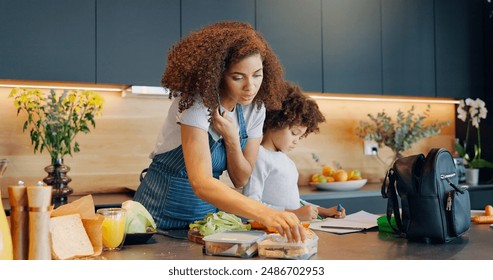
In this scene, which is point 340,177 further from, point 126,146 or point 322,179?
point 126,146

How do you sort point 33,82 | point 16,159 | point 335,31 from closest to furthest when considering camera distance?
point 33,82 → point 16,159 → point 335,31

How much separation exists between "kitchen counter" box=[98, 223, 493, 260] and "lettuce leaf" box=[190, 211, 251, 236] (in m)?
0.05

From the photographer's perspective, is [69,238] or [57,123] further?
[57,123]

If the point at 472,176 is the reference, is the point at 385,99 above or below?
above

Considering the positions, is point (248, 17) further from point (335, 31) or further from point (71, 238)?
point (71, 238)

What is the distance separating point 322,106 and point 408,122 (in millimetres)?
603

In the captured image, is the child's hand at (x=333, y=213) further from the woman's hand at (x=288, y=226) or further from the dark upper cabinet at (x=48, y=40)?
the dark upper cabinet at (x=48, y=40)

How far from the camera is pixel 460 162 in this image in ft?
13.0

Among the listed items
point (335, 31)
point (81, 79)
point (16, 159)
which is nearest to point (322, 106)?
point (335, 31)

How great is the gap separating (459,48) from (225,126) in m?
2.94

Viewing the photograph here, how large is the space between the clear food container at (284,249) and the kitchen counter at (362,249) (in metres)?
0.03

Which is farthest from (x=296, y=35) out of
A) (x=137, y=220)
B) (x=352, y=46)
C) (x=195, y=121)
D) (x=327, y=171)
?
(x=137, y=220)

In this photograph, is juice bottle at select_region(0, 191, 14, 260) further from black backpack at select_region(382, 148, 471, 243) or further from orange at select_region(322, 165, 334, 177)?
orange at select_region(322, 165, 334, 177)

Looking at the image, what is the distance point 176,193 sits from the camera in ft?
5.96
